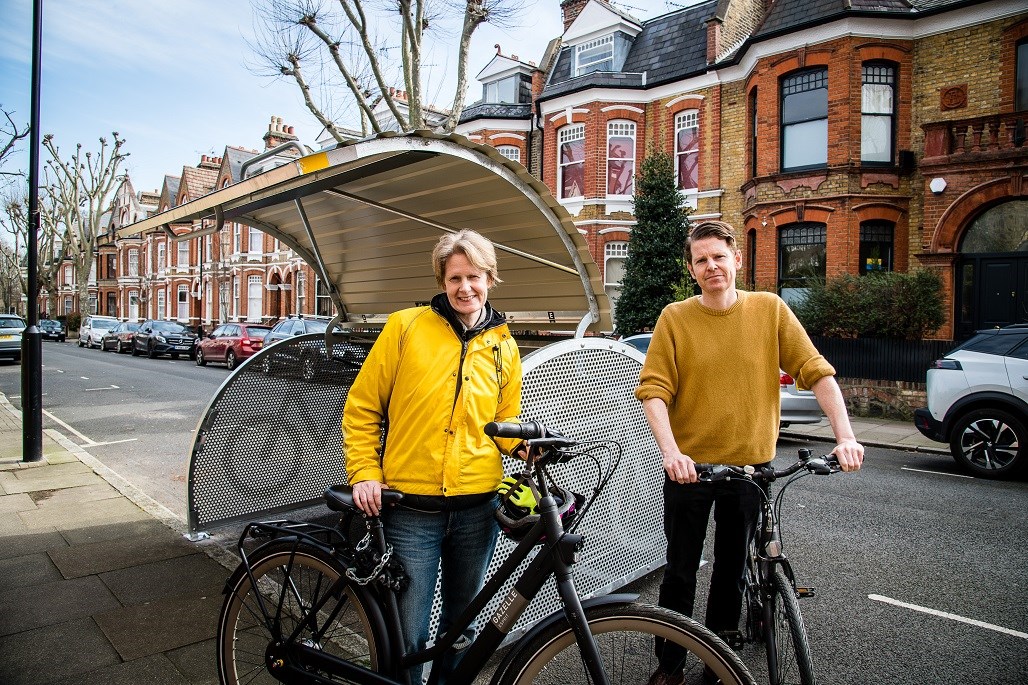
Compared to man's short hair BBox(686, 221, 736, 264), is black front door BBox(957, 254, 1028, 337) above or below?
above

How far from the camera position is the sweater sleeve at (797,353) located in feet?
8.95

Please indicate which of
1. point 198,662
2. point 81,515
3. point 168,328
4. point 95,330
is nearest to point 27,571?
point 81,515

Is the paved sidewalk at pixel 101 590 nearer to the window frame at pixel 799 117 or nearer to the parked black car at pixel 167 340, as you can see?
the window frame at pixel 799 117

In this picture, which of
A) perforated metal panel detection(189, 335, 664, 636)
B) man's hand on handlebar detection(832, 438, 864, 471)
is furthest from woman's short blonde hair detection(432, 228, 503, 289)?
man's hand on handlebar detection(832, 438, 864, 471)

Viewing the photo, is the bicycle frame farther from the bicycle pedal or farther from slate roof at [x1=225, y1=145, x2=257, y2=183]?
slate roof at [x1=225, y1=145, x2=257, y2=183]

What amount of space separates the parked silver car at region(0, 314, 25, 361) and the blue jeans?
26.8 metres

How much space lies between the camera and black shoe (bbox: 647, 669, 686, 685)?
2.21 m

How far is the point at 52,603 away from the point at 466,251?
131 inches

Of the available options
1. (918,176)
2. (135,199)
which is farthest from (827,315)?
(135,199)

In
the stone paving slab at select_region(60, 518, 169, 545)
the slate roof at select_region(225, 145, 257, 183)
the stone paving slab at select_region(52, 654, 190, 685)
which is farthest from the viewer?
the slate roof at select_region(225, 145, 257, 183)

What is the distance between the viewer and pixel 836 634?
383 centimetres

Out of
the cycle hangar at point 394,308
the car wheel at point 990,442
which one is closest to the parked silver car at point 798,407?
the car wheel at point 990,442

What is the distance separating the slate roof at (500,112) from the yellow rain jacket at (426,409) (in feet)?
79.5

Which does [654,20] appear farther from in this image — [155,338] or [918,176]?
[155,338]
